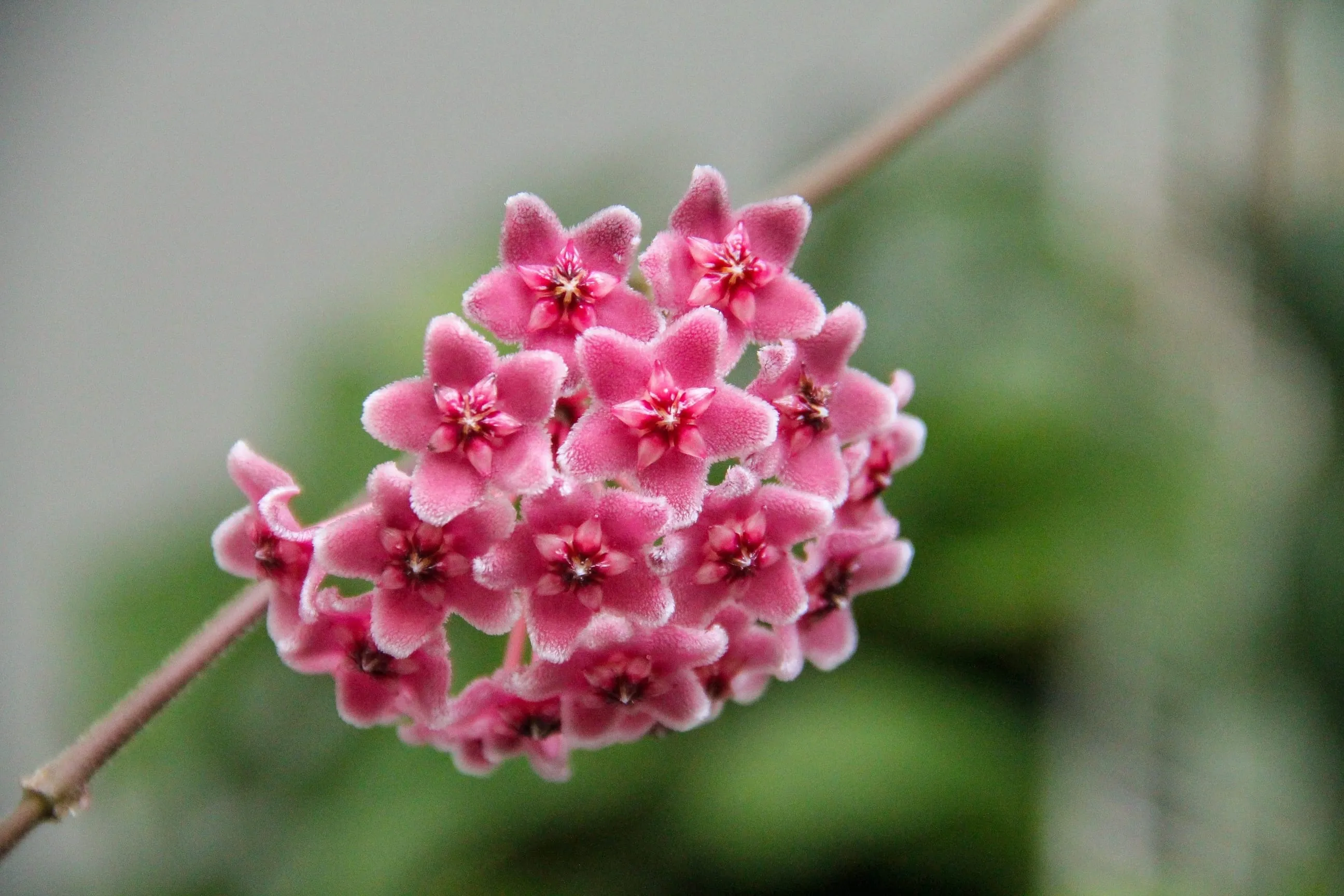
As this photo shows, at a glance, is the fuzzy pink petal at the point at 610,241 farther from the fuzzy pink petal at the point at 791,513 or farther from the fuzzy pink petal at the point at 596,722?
the fuzzy pink petal at the point at 596,722

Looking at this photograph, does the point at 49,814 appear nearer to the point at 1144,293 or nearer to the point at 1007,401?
the point at 1007,401

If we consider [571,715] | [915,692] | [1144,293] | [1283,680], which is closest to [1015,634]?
[915,692]

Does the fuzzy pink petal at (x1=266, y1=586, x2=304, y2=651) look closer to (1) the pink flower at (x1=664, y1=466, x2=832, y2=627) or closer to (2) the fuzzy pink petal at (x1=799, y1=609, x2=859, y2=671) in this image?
(1) the pink flower at (x1=664, y1=466, x2=832, y2=627)

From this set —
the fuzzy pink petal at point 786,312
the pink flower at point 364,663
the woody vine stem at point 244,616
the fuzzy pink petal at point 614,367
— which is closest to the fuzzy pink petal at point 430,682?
the pink flower at point 364,663

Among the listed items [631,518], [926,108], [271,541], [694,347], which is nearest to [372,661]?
[271,541]

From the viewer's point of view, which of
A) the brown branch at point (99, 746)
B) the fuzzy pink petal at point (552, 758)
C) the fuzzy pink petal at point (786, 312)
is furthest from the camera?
the fuzzy pink petal at point (552, 758)

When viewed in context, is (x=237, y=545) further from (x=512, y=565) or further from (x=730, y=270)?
(x=730, y=270)
